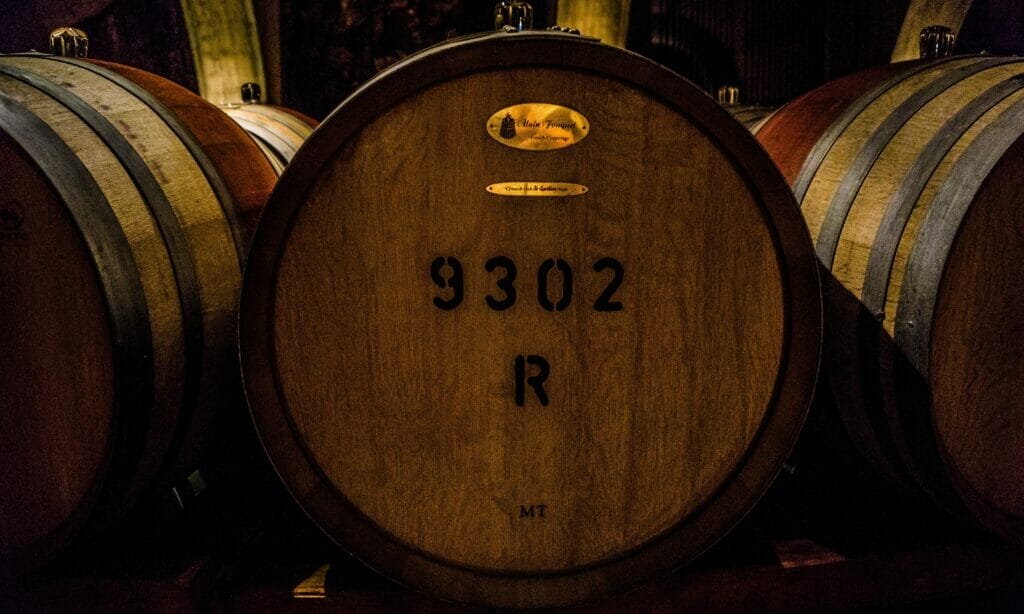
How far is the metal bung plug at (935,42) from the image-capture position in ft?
5.80

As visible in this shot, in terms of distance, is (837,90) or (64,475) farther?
(837,90)

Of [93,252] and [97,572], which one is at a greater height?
[93,252]

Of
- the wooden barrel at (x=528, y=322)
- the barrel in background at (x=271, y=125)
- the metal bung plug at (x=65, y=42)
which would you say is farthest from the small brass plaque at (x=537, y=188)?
the metal bung plug at (x=65, y=42)

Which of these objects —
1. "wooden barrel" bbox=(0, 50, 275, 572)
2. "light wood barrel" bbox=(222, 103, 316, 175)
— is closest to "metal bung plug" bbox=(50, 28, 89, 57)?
"wooden barrel" bbox=(0, 50, 275, 572)

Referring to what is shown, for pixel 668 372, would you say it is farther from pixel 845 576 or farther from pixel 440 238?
pixel 845 576

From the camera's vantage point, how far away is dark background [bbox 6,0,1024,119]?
3.00 m

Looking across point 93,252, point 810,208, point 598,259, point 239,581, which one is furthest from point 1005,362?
point 93,252

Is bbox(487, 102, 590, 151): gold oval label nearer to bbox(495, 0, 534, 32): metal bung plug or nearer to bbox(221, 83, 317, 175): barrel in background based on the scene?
bbox(495, 0, 534, 32): metal bung plug

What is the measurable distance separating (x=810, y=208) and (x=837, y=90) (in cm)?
50

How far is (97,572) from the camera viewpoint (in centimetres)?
125

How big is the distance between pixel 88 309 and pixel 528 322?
0.85 m

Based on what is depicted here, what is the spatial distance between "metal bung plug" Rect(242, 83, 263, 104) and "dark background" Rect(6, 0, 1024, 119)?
0.17 meters

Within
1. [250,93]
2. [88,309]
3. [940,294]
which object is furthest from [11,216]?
[250,93]

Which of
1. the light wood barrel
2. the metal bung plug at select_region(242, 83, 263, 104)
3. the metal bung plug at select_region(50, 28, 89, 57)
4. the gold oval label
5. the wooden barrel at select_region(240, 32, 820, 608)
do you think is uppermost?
the metal bung plug at select_region(242, 83, 263, 104)
